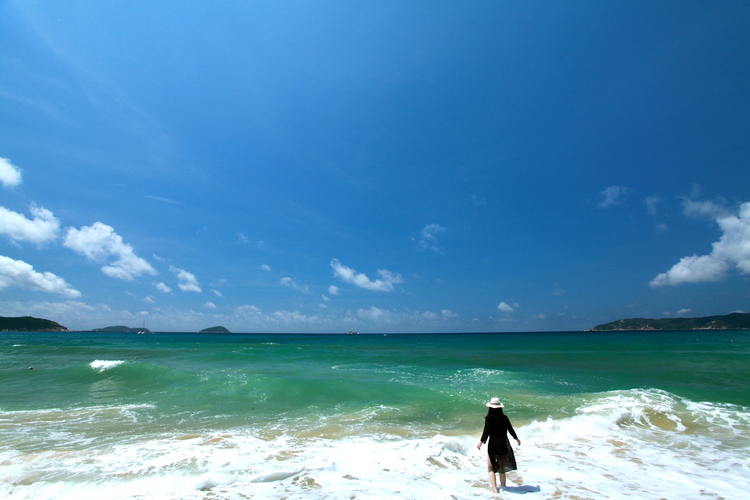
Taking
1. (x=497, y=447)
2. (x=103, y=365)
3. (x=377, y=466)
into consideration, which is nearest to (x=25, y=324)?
(x=103, y=365)

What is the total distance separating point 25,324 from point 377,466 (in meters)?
231

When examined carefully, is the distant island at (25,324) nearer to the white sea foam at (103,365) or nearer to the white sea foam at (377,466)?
the white sea foam at (103,365)

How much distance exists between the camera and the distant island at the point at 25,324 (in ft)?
484

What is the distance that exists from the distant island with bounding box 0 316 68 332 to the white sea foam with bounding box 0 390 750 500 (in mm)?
210153

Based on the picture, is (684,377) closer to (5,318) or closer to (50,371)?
(50,371)

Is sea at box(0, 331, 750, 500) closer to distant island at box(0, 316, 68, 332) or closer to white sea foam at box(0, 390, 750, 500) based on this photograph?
white sea foam at box(0, 390, 750, 500)

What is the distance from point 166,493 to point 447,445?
6218 mm

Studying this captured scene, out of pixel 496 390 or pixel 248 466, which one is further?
pixel 496 390

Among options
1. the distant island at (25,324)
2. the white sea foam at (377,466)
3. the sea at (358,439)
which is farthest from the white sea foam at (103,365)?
the distant island at (25,324)

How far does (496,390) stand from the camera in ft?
52.2

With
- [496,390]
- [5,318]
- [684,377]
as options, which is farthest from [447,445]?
[5,318]

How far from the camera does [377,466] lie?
7211 millimetres

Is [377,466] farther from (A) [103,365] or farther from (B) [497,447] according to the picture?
(A) [103,365]

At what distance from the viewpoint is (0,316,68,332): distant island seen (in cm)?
14762
